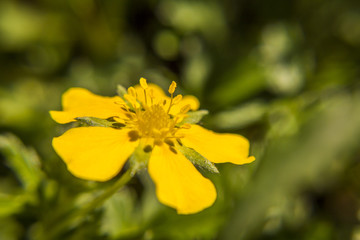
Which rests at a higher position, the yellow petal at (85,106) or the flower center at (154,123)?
the yellow petal at (85,106)

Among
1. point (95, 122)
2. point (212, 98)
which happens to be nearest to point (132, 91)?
point (95, 122)

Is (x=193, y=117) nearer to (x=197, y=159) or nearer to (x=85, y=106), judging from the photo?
(x=197, y=159)

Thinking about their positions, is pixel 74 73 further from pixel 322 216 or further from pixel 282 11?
pixel 322 216

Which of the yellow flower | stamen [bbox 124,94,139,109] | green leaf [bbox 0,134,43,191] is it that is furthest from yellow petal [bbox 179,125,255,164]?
green leaf [bbox 0,134,43,191]

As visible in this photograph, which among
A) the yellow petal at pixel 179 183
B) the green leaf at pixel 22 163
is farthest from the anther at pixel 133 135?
the green leaf at pixel 22 163

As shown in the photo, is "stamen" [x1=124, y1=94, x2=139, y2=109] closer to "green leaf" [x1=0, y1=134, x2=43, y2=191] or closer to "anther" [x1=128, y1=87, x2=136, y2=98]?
"anther" [x1=128, y1=87, x2=136, y2=98]

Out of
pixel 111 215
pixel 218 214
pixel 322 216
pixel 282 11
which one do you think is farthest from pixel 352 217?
pixel 282 11

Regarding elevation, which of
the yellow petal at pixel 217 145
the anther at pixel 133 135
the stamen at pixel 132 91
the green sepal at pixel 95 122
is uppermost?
the stamen at pixel 132 91

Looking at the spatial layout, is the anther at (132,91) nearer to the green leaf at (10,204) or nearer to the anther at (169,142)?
the anther at (169,142)
